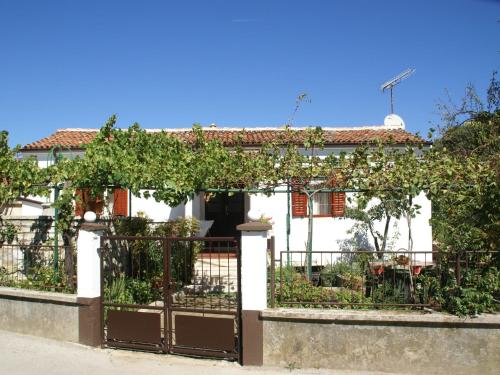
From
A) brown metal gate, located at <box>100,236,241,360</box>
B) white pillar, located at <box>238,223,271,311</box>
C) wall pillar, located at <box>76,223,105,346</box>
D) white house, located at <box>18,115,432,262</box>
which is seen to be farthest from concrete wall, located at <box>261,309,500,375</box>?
white house, located at <box>18,115,432,262</box>

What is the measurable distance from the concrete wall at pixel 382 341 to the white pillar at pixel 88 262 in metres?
2.54

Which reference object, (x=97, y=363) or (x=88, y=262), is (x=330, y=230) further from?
(x=97, y=363)

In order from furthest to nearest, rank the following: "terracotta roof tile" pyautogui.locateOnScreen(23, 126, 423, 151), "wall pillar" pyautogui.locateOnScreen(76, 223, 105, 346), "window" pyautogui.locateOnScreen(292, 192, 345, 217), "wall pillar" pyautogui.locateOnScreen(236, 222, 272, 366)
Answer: "terracotta roof tile" pyautogui.locateOnScreen(23, 126, 423, 151) → "window" pyautogui.locateOnScreen(292, 192, 345, 217) → "wall pillar" pyautogui.locateOnScreen(76, 223, 105, 346) → "wall pillar" pyautogui.locateOnScreen(236, 222, 272, 366)

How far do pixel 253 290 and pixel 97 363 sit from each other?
2.23m

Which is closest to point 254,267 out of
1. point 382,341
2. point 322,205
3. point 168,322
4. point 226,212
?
point 168,322

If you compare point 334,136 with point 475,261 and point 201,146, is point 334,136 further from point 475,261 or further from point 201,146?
point 475,261

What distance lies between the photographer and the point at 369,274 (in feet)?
21.3

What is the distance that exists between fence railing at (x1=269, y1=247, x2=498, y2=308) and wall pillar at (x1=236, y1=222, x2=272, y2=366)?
0.58 ft

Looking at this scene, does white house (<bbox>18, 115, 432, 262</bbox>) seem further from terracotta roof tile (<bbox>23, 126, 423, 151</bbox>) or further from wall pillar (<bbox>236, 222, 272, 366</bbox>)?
wall pillar (<bbox>236, 222, 272, 366</bbox>)

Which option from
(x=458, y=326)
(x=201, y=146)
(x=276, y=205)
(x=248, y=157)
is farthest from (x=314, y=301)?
(x=276, y=205)

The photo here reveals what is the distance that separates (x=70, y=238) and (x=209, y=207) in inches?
334

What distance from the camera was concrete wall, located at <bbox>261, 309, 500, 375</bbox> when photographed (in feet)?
17.7

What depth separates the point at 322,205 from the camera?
13.5 meters

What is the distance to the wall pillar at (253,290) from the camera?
19.0 ft
